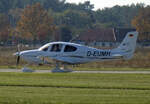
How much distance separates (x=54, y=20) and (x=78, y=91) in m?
122

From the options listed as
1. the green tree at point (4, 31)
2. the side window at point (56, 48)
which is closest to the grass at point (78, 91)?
the side window at point (56, 48)

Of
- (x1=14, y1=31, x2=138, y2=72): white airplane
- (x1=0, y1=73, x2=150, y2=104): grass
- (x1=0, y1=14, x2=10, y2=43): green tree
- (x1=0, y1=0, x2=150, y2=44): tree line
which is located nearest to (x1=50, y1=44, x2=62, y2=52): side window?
(x1=14, y1=31, x2=138, y2=72): white airplane

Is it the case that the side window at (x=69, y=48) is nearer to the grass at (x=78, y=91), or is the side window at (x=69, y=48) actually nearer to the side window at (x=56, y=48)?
the side window at (x=56, y=48)

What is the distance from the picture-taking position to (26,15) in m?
95.4

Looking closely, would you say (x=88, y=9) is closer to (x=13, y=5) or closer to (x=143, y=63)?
(x=13, y=5)

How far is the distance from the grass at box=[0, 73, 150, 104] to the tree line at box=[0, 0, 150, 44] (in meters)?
67.7

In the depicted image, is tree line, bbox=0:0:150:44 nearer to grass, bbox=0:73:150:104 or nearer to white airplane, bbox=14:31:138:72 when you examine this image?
white airplane, bbox=14:31:138:72

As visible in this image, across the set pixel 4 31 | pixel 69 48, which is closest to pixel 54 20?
pixel 4 31

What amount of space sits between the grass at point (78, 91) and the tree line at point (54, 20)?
67667 mm

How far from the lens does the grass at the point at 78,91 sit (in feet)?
61.3

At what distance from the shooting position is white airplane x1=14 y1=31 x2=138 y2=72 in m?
35.2

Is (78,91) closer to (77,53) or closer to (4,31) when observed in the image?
(77,53)

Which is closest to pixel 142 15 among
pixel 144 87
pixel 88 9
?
pixel 144 87

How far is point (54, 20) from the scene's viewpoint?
143 meters
